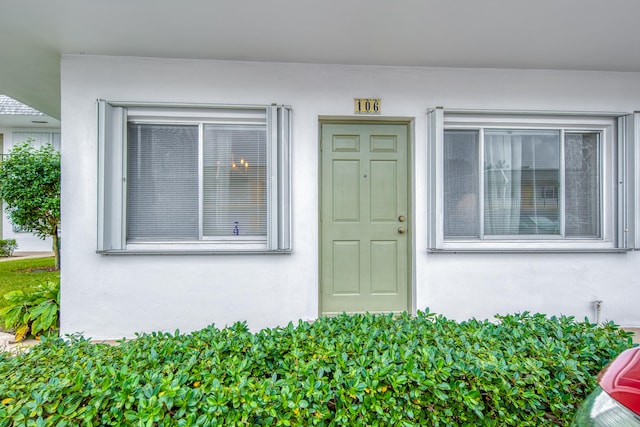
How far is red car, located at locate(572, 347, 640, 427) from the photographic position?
0.76 m

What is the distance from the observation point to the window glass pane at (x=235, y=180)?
3572mm

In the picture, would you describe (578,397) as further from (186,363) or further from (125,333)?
(125,333)

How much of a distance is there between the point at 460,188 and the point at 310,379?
2974 millimetres

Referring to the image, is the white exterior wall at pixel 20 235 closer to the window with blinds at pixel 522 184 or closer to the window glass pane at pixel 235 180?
the window glass pane at pixel 235 180

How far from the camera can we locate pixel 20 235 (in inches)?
376

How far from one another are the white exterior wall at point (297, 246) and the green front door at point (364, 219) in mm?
163

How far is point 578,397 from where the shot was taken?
4.52 ft

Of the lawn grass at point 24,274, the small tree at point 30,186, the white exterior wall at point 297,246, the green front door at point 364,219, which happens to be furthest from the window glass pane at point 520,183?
the small tree at point 30,186

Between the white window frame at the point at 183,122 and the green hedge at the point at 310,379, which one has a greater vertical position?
the white window frame at the point at 183,122

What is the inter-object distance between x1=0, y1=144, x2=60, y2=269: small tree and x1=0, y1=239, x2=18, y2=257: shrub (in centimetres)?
361

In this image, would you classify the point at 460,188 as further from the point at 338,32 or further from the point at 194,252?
the point at 194,252

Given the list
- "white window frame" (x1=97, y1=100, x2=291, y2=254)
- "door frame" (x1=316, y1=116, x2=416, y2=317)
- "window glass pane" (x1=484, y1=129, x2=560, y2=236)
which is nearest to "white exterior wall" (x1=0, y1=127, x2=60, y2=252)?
"white window frame" (x1=97, y1=100, x2=291, y2=254)

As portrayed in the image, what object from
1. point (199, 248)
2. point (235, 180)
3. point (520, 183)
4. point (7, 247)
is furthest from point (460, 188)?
point (7, 247)

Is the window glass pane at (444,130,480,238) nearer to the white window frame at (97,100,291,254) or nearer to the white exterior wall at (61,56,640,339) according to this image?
the white exterior wall at (61,56,640,339)
